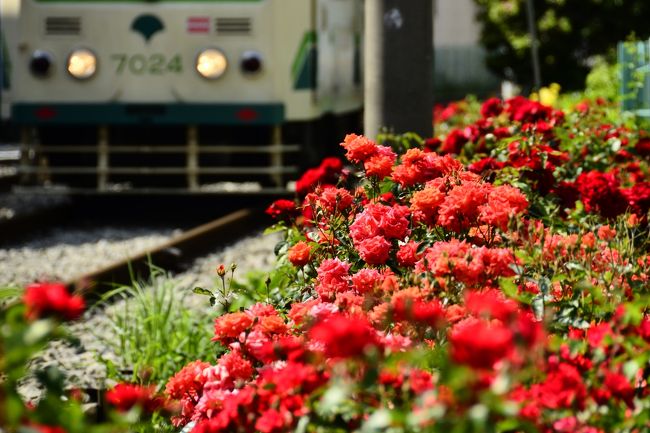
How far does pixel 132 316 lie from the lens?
5.46 meters

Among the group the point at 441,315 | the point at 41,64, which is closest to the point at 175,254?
the point at 41,64

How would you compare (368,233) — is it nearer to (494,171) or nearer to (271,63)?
(494,171)

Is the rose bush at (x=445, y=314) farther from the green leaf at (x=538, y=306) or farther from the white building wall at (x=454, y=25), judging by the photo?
the white building wall at (x=454, y=25)

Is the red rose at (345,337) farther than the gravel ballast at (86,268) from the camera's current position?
No

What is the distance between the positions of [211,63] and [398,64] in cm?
432

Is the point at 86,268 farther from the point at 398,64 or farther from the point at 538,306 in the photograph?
the point at 538,306

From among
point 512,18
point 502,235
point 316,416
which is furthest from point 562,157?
point 512,18

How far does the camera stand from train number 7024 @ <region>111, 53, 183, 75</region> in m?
9.62

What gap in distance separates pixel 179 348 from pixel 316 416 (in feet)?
8.97

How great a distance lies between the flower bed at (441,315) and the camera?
1.75 meters

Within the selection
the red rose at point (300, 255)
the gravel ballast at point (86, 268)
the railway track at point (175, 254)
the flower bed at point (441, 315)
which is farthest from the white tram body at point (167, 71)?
the red rose at point (300, 255)

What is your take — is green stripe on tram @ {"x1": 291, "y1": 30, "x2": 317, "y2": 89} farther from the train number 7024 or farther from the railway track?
the railway track

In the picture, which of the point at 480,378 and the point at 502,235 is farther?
the point at 502,235

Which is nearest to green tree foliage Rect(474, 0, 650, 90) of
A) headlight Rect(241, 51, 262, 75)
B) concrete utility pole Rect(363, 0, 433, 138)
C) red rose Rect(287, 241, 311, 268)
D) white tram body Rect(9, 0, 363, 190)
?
white tram body Rect(9, 0, 363, 190)
